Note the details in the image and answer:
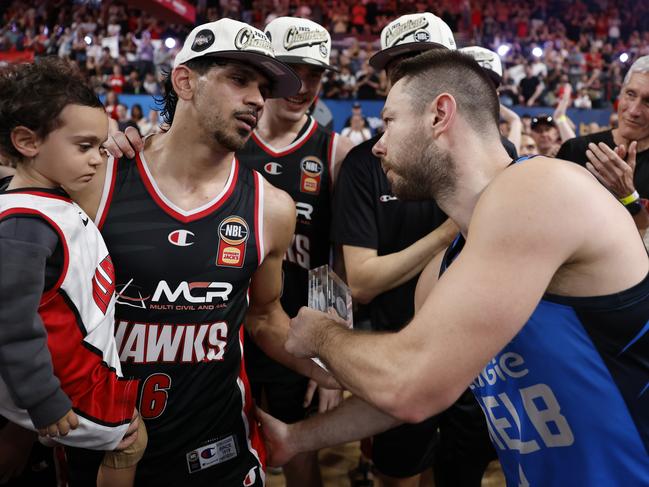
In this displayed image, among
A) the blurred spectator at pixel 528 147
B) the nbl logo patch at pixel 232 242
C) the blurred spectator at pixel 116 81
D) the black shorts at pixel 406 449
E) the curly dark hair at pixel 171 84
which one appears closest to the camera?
the nbl logo patch at pixel 232 242

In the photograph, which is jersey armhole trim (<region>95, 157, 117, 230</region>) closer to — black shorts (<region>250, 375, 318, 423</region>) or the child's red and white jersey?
the child's red and white jersey

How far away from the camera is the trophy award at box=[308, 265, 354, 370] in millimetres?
1738

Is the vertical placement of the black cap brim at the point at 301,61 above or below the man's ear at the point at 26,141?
above

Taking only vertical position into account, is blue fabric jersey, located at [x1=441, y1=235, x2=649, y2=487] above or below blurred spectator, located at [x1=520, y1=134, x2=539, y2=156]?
above

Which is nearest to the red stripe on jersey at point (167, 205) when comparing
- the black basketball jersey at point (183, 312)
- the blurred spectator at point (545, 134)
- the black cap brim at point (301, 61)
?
the black basketball jersey at point (183, 312)

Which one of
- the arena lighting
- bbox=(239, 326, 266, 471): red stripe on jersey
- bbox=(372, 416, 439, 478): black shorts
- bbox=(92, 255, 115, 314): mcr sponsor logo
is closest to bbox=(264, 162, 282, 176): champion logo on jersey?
bbox=(239, 326, 266, 471): red stripe on jersey

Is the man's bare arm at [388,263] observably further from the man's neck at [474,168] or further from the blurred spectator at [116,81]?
the blurred spectator at [116,81]

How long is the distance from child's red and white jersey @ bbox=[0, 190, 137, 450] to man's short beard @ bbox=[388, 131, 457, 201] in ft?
3.13

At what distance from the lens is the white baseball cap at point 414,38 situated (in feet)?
8.57

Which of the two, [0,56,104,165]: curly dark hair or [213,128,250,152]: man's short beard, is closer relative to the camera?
[0,56,104,165]: curly dark hair

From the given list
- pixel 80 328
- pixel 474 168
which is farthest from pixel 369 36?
pixel 80 328

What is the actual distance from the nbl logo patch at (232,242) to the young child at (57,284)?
0.39 metres

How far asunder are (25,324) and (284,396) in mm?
1727

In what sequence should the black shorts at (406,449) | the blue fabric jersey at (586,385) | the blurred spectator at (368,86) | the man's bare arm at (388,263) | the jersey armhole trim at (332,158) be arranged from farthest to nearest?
1. the blurred spectator at (368,86)
2. the jersey armhole trim at (332,158)
3. the black shorts at (406,449)
4. the man's bare arm at (388,263)
5. the blue fabric jersey at (586,385)
